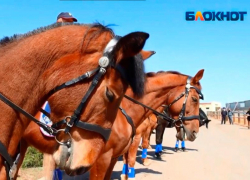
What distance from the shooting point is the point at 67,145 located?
175cm

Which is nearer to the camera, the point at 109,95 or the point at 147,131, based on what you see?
the point at 109,95

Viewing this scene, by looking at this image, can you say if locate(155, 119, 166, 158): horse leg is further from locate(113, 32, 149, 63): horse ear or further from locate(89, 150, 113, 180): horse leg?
locate(113, 32, 149, 63): horse ear

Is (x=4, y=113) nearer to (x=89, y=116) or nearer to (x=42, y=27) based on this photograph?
(x=89, y=116)

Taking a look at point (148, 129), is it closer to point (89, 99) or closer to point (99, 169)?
point (99, 169)

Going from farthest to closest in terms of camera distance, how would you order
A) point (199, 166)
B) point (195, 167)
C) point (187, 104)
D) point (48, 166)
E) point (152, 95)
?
point (199, 166) → point (195, 167) → point (187, 104) → point (152, 95) → point (48, 166)

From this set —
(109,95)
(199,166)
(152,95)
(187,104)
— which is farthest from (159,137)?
(109,95)

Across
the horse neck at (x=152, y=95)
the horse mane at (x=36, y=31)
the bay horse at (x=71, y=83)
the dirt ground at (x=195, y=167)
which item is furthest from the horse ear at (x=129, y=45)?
the dirt ground at (x=195, y=167)

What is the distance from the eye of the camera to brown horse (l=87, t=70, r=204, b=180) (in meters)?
3.95

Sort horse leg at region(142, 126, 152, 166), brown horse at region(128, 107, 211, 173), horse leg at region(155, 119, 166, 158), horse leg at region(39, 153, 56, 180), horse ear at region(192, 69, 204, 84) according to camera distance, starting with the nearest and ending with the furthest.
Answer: horse leg at region(39, 153, 56, 180), horse ear at region(192, 69, 204, 84), brown horse at region(128, 107, 211, 173), horse leg at region(142, 126, 152, 166), horse leg at region(155, 119, 166, 158)

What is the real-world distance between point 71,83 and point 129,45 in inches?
18.1

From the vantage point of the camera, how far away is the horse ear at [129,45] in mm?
1700

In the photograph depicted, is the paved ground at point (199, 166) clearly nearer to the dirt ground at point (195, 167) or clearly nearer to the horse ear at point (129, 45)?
the dirt ground at point (195, 167)

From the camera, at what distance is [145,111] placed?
4.95 metres

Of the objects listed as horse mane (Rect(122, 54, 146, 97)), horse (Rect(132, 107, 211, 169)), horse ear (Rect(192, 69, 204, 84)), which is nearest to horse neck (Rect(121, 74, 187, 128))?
horse ear (Rect(192, 69, 204, 84))
